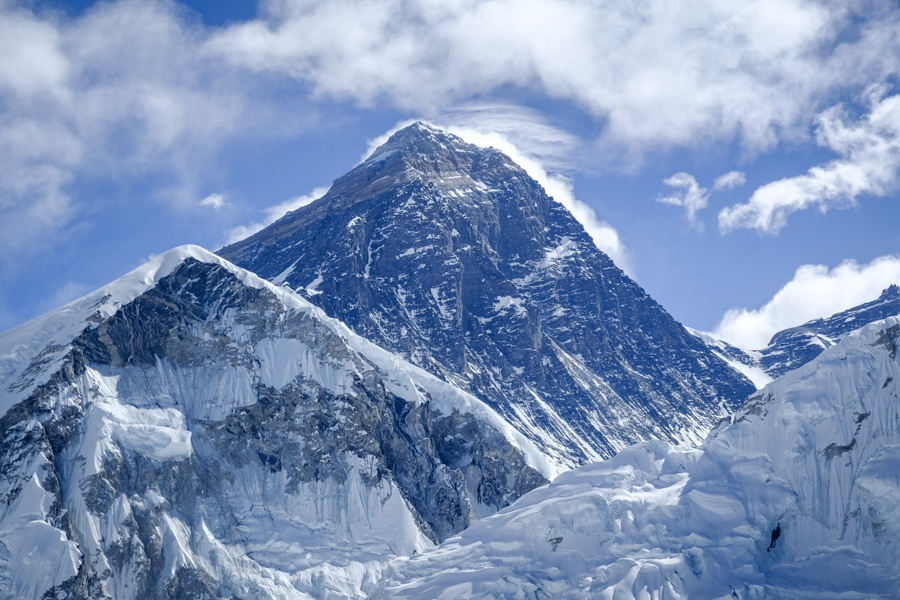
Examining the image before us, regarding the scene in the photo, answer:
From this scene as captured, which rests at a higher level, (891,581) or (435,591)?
(435,591)

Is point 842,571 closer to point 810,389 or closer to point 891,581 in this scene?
point 891,581

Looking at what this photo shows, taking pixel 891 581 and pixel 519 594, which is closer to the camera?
pixel 891 581

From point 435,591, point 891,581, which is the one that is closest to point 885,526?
point 891,581

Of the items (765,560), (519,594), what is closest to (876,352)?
(765,560)

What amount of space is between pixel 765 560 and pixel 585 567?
86.1 ft

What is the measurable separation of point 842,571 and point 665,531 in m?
27.0

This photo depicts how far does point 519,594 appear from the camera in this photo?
192875mm

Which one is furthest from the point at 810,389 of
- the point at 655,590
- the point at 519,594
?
the point at 519,594

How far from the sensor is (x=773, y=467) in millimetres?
198500

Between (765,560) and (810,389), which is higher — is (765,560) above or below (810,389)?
below

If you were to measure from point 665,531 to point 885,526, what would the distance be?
1262 inches

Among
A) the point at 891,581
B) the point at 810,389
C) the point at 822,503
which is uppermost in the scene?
the point at 810,389

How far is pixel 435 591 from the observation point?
651 feet

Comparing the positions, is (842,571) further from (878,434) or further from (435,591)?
(435,591)
